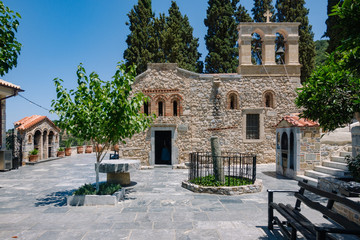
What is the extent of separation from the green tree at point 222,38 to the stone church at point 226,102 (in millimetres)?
6039

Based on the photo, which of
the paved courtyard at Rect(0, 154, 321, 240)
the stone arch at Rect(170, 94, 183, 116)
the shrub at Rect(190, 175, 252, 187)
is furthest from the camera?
the stone arch at Rect(170, 94, 183, 116)

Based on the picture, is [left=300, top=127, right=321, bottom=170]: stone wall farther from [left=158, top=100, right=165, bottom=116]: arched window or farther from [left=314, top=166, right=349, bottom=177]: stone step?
[left=158, top=100, right=165, bottom=116]: arched window

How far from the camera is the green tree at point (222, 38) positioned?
19562mm

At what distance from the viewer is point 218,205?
20.0ft

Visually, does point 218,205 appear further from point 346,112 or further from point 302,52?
point 302,52

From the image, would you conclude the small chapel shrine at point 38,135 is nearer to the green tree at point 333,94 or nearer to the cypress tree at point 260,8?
the green tree at point 333,94

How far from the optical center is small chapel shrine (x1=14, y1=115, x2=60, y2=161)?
590 inches

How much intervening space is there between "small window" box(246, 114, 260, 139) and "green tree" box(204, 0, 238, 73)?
6974 mm

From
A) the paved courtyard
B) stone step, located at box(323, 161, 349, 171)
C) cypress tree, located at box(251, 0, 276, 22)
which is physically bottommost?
the paved courtyard

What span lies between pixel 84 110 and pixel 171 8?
18871 millimetres

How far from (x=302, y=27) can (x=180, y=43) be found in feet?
34.0

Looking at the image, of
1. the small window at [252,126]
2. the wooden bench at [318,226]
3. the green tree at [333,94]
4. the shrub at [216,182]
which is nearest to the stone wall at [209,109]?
the small window at [252,126]

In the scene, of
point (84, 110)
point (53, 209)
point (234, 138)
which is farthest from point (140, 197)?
point (234, 138)

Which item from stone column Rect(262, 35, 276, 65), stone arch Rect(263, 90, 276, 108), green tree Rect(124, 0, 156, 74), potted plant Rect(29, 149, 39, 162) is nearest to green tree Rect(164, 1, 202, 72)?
green tree Rect(124, 0, 156, 74)
